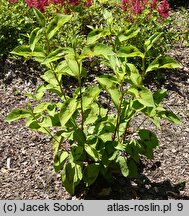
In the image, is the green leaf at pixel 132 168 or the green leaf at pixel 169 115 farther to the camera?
the green leaf at pixel 132 168

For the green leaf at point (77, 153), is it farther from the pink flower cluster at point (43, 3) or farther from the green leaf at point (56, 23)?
the pink flower cluster at point (43, 3)

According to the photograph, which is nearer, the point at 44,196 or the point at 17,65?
the point at 44,196

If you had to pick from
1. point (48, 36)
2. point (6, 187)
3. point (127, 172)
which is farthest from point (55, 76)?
point (6, 187)

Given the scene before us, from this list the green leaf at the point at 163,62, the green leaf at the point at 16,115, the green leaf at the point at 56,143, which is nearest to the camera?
the green leaf at the point at 163,62

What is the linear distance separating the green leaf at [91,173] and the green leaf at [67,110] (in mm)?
689

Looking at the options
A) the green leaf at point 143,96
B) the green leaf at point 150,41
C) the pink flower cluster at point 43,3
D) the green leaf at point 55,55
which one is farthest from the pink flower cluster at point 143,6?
the green leaf at point 55,55

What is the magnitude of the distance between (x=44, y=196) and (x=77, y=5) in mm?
2575

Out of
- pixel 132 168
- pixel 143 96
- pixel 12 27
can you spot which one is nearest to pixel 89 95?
pixel 143 96

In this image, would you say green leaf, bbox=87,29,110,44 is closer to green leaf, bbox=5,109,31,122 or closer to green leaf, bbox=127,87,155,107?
green leaf, bbox=127,87,155,107

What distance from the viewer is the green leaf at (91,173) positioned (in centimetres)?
369

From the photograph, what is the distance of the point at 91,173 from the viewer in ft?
12.1

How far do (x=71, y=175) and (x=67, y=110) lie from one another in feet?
2.32

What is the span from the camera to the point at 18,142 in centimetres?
445

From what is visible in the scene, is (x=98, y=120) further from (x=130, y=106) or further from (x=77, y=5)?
(x=77, y=5)
